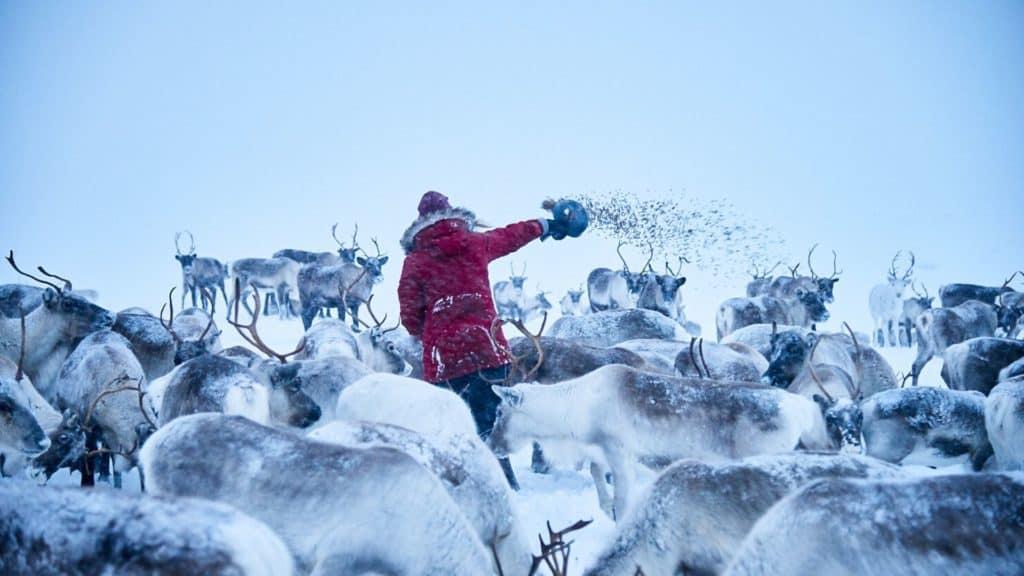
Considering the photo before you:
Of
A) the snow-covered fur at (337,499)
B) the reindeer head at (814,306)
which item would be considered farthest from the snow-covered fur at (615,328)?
the snow-covered fur at (337,499)

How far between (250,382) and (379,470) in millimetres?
1810

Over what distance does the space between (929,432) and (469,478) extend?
3321mm

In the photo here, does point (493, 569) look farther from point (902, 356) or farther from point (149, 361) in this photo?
point (902, 356)

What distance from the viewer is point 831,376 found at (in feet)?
17.9

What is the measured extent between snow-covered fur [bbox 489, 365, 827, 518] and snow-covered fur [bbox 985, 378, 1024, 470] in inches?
43.5

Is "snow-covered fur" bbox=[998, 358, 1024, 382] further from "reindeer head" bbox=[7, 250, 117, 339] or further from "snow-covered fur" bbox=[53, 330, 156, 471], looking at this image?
"reindeer head" bbox=[7, 250, 117, 339]

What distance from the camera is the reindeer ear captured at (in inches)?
166

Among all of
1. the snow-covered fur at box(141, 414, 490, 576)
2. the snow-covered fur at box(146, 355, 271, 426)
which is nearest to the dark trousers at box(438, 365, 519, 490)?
the snow-covered fur at box(146, 355, 271, 426)

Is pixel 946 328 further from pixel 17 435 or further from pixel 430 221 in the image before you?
pixel 17 435

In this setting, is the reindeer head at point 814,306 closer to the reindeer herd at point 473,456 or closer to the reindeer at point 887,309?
the reindeer herd at point 473,456

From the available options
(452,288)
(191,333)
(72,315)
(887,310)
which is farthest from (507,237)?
(887,310)

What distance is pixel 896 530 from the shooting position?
200 centimetres

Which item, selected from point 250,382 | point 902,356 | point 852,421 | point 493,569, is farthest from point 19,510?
point 902,356

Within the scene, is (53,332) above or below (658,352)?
above
